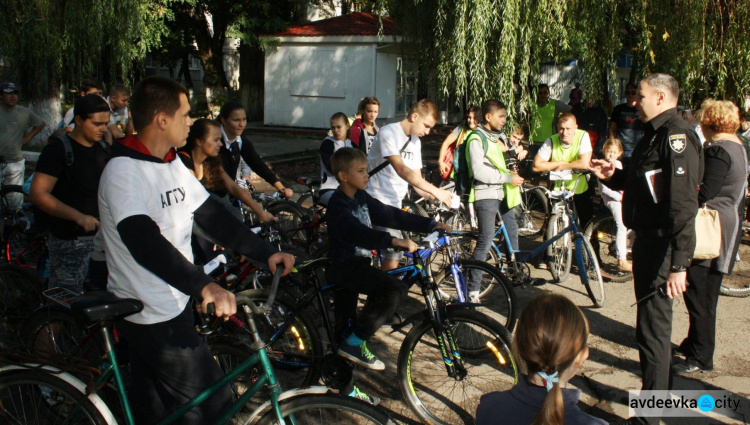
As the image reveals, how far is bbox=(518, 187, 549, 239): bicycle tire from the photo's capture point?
28.2 feet

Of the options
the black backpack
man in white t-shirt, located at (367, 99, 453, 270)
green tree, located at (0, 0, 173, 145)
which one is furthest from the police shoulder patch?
green tree, located at (0, 0, 173, 145)

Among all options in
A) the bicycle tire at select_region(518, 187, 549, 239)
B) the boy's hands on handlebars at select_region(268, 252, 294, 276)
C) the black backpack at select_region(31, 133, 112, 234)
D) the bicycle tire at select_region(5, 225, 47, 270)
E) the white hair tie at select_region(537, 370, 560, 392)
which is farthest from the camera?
the bicycle tire at select_region(518, 187, 549, 239)

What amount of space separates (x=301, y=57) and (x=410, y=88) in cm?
394

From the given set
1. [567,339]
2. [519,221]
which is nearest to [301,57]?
[519,221]

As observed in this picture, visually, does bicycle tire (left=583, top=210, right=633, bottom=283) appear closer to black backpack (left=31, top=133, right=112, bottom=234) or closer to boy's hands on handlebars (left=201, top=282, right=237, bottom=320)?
black backpack (left=31, top=133, right=112, bottom=234)

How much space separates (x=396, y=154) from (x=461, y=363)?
233cm

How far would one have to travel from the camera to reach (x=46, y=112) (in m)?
14.2

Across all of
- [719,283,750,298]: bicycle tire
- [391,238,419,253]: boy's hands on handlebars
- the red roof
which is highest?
the red roof

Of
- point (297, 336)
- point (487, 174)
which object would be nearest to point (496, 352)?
point (297, 336)

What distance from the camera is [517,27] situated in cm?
922

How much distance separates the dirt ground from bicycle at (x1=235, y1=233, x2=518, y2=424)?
0.86 feet

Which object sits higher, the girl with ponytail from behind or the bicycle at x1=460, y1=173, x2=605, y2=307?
the girl with ponytail from behind

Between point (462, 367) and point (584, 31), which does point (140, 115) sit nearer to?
point (462, 367)

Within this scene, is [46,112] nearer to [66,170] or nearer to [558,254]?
[66,170]
